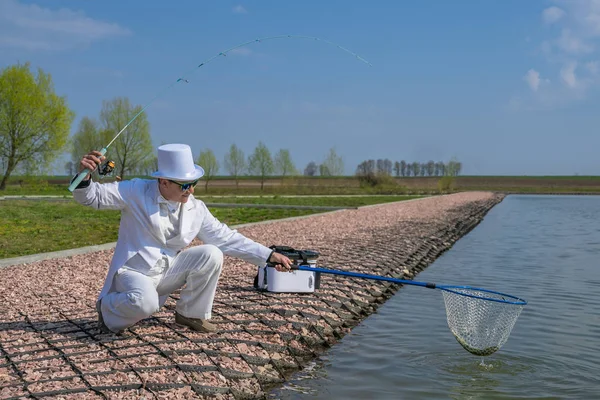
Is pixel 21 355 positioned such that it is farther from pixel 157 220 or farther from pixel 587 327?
pixel 587 327

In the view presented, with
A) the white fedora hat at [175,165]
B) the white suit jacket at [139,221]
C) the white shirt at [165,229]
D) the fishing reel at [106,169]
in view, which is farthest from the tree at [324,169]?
the fishing reel at [106,169]

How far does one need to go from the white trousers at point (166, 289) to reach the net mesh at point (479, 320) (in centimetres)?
206

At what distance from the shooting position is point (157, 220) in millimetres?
5102

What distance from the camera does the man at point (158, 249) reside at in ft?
16.5

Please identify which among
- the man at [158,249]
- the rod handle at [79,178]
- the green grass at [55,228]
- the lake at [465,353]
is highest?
the rod handle at [79,178]

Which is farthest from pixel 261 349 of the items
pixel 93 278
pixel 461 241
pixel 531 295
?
pixel 461 241

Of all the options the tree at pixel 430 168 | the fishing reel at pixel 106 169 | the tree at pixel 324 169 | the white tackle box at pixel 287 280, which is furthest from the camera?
the tree at pixel 430 168

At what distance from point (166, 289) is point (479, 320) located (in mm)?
2638

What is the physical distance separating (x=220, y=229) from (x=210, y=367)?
49.8 inches

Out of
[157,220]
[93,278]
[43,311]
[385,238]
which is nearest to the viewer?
[157,220]

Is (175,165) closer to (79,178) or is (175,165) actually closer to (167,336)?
(79,178)

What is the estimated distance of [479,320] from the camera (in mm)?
5691

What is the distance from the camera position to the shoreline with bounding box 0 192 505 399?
4.44 meters

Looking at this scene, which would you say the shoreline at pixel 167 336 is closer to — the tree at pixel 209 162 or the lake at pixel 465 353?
the lake at pixel 465 353
